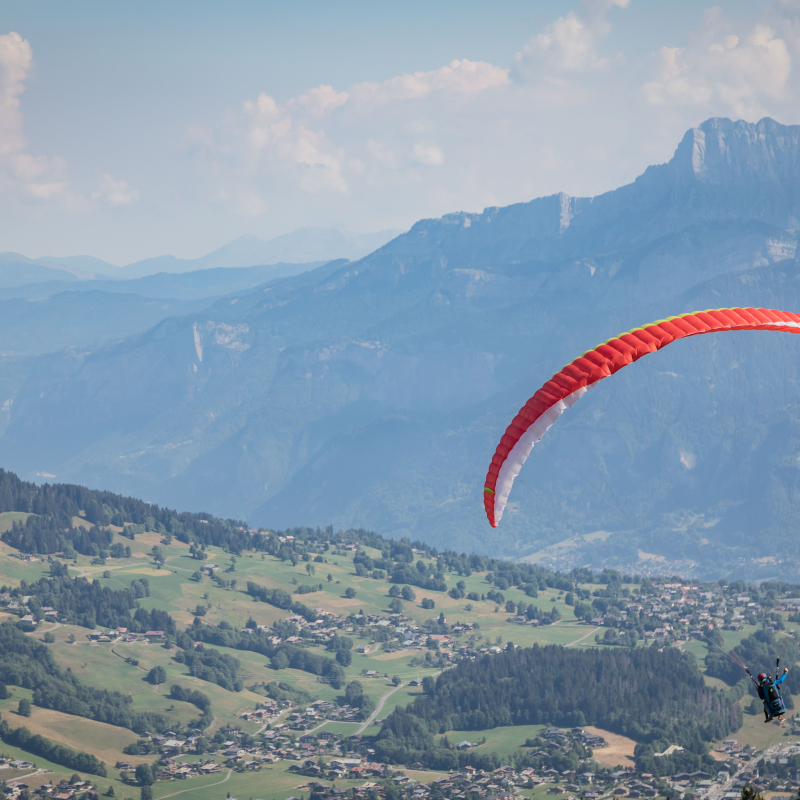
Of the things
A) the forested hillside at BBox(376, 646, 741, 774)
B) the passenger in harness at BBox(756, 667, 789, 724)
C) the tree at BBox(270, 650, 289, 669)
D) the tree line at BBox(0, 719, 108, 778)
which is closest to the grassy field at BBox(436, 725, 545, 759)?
the forested hillside at BBox(376, 646, 741, 774)

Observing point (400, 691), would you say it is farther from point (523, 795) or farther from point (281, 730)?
point (523, 795)

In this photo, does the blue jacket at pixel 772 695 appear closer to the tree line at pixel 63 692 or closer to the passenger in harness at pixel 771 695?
the passenger in harness at pixel 771 695

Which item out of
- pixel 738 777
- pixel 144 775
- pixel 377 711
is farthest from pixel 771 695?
pixel 377 711

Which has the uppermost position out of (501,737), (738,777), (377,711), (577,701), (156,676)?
(156,676)

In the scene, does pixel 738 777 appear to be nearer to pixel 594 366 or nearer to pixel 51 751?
pixel 51 751

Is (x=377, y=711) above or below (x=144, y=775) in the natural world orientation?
above

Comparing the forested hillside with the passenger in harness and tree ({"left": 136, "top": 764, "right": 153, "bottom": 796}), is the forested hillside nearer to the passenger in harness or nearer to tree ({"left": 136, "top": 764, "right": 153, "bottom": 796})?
tree ({"left": 136, "top": 764, "right": 153, "bottom": 796})
